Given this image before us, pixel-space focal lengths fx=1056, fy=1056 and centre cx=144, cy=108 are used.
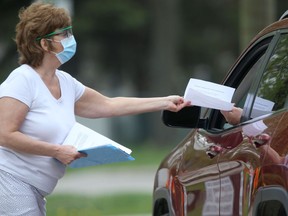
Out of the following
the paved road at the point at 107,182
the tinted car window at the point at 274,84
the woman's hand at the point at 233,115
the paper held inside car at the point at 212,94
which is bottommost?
the paved road at the point at 107,182

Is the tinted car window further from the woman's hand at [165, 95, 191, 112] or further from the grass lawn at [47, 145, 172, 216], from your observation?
the grass lawn at [47, 145, 172, 216]

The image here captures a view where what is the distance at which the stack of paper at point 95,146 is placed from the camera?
212 inches

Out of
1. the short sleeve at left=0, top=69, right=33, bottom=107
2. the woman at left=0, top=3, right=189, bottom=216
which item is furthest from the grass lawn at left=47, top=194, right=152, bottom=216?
the short sleeve at left=0, top=69, right=33, bottom=107

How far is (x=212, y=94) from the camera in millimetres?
5641

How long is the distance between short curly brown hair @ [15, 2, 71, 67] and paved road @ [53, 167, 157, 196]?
978cm

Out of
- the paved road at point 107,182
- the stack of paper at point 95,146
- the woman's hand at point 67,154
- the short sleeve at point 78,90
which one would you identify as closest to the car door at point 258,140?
the stack of paper at point 95,146

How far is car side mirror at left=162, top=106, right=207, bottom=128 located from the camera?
5.89 m

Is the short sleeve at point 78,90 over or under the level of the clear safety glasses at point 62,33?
under

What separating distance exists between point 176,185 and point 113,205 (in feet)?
26.5

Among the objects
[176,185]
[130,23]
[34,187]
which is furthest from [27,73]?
[130,23]

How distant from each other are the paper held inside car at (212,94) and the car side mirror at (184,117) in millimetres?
181

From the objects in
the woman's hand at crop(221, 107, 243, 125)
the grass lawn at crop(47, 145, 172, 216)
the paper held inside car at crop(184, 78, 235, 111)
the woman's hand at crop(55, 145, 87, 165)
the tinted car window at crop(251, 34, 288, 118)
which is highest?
the tinted car window at crop(251, 34, 288, 118)

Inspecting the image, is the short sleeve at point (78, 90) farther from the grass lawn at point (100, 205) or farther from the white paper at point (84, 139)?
the grass lawn at point (100, 205)

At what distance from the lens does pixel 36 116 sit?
18.2 feet
